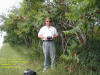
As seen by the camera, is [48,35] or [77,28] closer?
[77,28]

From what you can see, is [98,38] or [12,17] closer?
[98,38]

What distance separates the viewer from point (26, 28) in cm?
734

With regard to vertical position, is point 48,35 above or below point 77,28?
below

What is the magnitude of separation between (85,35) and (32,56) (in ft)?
10.4

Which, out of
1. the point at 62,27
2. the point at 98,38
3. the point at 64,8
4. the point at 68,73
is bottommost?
the point at 68,73

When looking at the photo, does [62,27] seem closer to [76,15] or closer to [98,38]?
[98,38]

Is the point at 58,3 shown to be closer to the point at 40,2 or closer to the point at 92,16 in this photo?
the point at 40,2

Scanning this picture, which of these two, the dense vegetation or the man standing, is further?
the man standing

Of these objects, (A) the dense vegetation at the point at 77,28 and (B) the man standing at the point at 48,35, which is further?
(B) the man standing at the point at 48,35

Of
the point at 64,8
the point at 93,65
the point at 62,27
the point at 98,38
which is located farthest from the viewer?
the point at 62,27

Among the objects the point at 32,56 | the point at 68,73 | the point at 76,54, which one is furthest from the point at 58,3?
the point at 32,56

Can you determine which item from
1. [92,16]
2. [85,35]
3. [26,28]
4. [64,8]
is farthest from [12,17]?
[92,16]

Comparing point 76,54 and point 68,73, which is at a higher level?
point 76,54

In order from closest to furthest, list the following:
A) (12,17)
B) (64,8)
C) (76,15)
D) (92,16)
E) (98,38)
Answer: (76,15) < (92,16) < (98,38) < (64,8) < (12,17)
